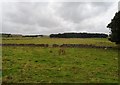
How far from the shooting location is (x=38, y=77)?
54.7 feet

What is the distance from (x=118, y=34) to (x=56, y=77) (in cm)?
3307

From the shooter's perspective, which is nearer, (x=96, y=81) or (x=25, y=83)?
(x=25, y=83)

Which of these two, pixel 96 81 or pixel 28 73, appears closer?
pixel 96 81

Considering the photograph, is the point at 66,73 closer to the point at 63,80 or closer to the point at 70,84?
the point at 63,80

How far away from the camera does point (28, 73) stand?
1805cm

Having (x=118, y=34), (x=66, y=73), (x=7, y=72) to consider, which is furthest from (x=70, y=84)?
(x=118, y=34)

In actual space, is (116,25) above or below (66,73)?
above

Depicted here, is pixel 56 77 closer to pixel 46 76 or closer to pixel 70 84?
pixel 46 76

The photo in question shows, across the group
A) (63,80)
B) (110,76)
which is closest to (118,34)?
(110,76)

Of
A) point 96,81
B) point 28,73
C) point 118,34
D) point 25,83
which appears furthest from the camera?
point 118,34

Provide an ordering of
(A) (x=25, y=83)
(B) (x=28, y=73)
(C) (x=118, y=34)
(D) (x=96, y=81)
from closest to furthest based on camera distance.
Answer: (A) (x=25, y=83) < (D) (x=96, y=81) < (B) (x=28, y=73) < (C) (x=118, y=34)

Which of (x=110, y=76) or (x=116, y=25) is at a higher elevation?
(x=116, y=25)

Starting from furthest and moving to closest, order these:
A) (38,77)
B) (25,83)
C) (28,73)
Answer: (28,73)
(38,77)
(25,83)

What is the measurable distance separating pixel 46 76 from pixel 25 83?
2.78 metres
